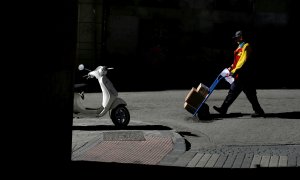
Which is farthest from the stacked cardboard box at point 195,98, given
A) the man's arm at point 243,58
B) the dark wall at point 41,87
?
the dark wall at point 41,87

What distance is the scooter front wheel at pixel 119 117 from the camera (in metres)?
10.3

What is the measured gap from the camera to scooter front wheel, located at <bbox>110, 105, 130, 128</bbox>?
10328 mm

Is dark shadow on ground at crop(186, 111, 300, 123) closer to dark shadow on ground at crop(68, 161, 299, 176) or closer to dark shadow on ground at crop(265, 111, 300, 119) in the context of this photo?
dark shadow on ground at crop(265, 111, 300, 119)

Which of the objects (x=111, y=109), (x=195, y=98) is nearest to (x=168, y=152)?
(x=111, y=109)

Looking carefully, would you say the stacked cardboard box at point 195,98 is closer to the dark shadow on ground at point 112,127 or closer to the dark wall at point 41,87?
the dark shadow on ground at point 112,127

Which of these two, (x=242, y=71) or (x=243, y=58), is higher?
(x=243, y=58)

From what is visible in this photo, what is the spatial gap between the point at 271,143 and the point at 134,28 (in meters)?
14.3

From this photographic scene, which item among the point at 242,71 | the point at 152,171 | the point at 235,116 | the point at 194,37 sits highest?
the point at 242,71

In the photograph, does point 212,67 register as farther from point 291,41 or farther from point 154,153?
point 154,153

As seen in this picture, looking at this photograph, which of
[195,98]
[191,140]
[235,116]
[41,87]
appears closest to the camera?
[41,87]

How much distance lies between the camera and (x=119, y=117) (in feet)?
34.0

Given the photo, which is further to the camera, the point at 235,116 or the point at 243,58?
the point at 235,116

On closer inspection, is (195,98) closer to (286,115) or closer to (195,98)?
(195,98)

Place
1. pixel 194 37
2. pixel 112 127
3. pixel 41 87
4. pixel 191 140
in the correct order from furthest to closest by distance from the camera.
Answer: pixel 194 37 < pixel 112 127 < pixel 191 140 < pixel 41 87
